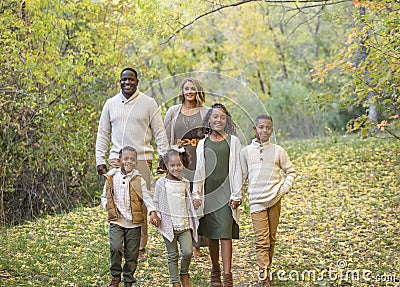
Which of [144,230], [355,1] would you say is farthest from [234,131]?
[355,1]

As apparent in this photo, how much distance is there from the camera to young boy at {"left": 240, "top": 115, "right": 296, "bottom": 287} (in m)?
5.18

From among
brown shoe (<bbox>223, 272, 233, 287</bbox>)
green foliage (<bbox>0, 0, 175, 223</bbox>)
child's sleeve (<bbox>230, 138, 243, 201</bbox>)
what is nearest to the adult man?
child's sleeve (<bbox>230, 138, 243, 201</bbox>)

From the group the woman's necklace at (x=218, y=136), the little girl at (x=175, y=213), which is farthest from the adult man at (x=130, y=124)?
the woman's necklace at (x=218, y=136)

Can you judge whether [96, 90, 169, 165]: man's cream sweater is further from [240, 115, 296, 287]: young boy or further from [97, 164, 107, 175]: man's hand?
[240, 115, 296, 287]: young boy

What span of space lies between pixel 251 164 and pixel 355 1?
4.14m

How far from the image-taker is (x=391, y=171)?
1027cm

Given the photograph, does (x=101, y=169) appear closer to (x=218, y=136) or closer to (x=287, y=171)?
(x=218, y=136)

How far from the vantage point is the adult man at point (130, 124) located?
17.9ft

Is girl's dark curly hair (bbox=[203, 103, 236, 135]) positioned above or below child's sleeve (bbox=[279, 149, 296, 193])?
above

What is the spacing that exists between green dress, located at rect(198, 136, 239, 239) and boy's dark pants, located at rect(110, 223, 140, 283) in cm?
63

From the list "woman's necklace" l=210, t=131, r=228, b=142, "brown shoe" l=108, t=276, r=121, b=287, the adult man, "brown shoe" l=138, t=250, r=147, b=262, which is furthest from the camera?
"brown shoe" l=138, t=250, r=147, b=262

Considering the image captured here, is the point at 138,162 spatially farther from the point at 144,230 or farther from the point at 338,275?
the point at 338,275

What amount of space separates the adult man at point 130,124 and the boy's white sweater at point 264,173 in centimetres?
82

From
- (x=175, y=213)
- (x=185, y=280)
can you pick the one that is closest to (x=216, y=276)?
(x=185, y=280)
